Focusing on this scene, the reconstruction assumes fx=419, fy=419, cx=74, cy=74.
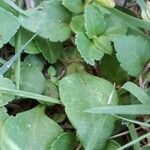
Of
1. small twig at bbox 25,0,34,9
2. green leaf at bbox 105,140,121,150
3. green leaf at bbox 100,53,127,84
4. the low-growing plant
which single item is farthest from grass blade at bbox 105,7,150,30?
green leaf at bbox 105,140,121,150

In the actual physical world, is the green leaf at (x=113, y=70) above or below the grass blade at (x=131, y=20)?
below

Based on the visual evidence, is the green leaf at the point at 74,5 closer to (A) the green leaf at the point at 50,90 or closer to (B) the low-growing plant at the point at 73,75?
(B) the low-growing plant at the point at 73,75

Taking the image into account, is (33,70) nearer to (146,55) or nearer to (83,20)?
(83,20)

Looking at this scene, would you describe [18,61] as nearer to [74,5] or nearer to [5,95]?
[5,95]

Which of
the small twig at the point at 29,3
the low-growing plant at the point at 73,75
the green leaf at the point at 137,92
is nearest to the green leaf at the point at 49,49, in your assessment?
the low-growing plant at the point at 73,75

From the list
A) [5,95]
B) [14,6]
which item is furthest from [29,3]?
[5,95]

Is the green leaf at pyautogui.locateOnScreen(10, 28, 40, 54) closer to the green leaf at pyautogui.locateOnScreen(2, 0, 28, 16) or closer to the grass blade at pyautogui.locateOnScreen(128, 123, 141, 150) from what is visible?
the green leaf at pyautogui.locateOnScreen(2, 0, 28, 16)

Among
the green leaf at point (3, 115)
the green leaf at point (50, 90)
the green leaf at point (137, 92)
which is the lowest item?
the green leaf at point (137, 92)
